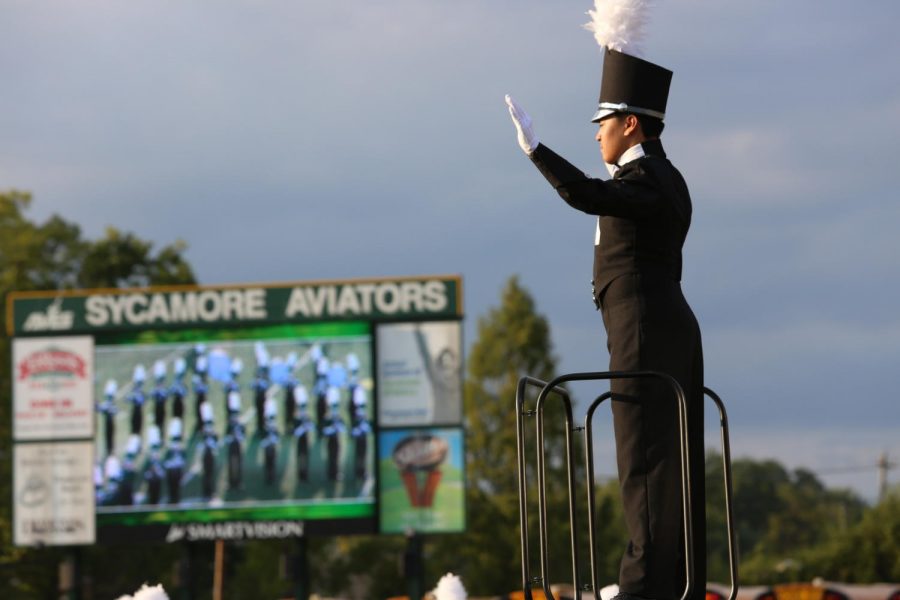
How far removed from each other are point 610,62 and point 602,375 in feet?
3.65

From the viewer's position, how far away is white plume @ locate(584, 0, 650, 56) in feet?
17.4

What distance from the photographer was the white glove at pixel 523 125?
16.1 ft

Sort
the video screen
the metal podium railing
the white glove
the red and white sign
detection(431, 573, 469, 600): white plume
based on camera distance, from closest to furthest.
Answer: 1. the metal podium railing
2. the white glove
3. detection(431, 573, 469, 600): white plume
4. the video screen
5. the red and white sign

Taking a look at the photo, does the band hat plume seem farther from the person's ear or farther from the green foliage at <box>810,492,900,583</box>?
the green foliage at <box>810,492,900,583</box>

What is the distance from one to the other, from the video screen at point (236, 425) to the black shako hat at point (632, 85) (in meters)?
22.7

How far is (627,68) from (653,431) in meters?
1.20

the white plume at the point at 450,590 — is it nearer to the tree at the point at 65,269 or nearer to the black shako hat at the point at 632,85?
the black shako hat at the point at 632,85

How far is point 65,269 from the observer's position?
51.2 meters

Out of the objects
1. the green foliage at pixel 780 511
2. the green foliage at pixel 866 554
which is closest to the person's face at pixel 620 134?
the green foliage at pixel 866 554

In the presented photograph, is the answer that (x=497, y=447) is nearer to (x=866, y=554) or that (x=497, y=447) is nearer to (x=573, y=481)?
(x=866, y=554)

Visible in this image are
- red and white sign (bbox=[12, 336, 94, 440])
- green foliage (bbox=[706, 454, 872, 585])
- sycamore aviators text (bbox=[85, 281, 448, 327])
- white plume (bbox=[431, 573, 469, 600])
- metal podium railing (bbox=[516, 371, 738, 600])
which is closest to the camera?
metal podium railing (bbox=[516, 371, 738, 600])

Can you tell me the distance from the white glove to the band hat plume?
50cm

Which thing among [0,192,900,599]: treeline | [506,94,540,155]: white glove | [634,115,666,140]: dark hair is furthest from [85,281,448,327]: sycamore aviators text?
[506,94,540,155]: white glove

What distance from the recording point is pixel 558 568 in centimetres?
5153
